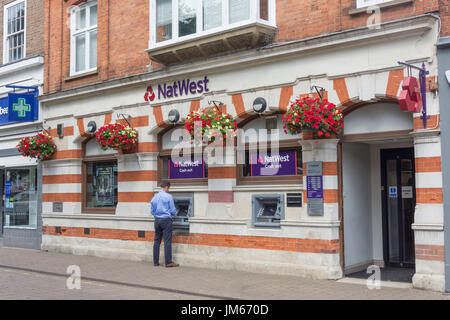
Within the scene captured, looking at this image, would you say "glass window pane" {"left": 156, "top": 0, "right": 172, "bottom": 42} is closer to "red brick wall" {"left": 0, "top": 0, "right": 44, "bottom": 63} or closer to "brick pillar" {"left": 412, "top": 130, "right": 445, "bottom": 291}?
"red brick wall" {"left": 0, "top": 0, "right": 44, "bottom": 63}

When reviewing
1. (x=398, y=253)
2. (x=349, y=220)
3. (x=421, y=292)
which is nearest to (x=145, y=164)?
(x=349, y=220)

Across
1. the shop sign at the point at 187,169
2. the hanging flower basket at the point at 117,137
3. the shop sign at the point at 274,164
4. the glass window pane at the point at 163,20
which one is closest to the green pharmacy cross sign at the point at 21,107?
the hanging flower basket at the point at 117,137

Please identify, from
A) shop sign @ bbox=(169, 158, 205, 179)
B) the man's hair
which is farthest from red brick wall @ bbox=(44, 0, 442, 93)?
the man's hair

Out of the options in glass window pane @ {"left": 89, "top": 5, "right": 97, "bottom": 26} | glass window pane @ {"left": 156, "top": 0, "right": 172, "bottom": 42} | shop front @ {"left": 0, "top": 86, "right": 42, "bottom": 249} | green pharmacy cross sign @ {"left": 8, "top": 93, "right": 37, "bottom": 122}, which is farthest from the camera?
shop front @ {"left": 0, "top": 86, "right": 42, "bottom": 249}

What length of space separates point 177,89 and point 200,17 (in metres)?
1.76

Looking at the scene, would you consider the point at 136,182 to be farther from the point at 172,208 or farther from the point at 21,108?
the point at 21,108

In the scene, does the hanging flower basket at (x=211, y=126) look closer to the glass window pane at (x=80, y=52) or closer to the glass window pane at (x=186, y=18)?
the glass window pane at (x=186, y=18)

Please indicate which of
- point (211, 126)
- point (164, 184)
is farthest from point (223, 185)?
point (211, 126)

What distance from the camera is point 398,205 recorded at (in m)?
11.4

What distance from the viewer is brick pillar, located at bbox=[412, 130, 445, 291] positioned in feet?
29.2

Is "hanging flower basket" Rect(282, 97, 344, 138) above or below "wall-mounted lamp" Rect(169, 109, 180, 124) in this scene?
below

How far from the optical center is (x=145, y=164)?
13617 millimetres

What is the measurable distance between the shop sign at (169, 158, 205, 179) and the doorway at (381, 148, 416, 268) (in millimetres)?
4013

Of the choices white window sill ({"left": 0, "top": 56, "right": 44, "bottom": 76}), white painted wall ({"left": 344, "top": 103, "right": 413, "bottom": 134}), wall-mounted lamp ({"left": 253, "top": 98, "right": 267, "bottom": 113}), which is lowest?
white painted wall ({"left": 344, "top": 103, "right": 413, "bottom": 134})
